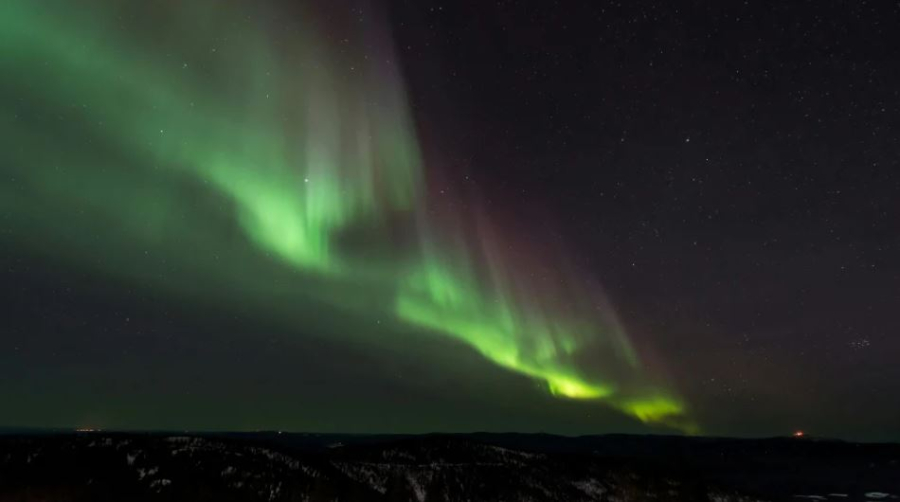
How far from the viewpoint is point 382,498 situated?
76.4 ft

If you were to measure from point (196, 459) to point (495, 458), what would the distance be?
1260cm

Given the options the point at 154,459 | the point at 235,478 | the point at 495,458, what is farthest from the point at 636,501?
the point at 154,459

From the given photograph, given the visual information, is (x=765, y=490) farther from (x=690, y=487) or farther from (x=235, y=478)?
(x=235, y=478)

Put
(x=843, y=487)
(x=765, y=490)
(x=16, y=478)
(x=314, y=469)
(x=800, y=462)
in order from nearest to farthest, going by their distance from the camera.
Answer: (x=16, y=478)
(x=314, y=469)
(x=765, y=490)
(x=843, y=487)
(x=800, y=462)

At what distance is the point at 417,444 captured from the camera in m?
29.8

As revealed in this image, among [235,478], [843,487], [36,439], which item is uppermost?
[36,439]

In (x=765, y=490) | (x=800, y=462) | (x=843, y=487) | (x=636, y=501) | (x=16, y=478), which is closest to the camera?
(x=16, y=478)

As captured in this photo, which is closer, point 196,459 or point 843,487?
point 196,459

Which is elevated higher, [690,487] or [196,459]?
[196,459]

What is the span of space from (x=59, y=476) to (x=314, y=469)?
7.80 m

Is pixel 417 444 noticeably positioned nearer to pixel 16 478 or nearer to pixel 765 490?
pixel 16 478

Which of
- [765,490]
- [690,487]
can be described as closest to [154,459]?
[690,487]

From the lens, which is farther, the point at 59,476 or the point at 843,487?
the point at 843,487

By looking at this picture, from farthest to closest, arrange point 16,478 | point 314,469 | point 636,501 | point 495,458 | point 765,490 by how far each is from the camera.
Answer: point 765,490 → point 495,458 → point 636,501 → point 314,469 → point 16,478
